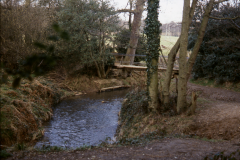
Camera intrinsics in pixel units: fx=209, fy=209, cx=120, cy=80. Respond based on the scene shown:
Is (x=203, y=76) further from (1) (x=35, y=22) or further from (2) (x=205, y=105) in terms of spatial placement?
(1) (x=35, y=22)

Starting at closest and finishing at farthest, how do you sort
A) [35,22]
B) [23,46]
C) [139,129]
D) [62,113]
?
[139,129] → [62,113] → [23,46] → [35,22]

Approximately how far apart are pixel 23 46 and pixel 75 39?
17.7 feet

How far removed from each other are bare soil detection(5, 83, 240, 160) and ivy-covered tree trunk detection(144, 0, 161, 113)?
6.28ft

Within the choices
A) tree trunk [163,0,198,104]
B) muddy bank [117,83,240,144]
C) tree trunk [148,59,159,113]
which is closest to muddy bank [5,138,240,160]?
muddy bank [117,83,240,144]

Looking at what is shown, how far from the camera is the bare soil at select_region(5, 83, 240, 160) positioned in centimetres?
469

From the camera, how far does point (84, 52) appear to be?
1962 cm

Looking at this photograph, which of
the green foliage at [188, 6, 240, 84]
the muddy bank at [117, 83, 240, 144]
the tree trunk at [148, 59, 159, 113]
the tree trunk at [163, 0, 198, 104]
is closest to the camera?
the muddy bank at [117, 83, 240, 144]

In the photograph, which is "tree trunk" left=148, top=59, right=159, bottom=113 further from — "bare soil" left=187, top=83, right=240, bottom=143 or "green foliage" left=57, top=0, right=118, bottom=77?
"green foliage" left=57, top=0, right=118, bottom=77

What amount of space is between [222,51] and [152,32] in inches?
322

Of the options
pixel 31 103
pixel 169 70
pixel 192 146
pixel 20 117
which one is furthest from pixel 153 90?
pixel 31 103

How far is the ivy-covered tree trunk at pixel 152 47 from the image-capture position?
871cm

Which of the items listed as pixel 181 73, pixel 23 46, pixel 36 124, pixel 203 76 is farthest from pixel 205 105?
pixel 23 46

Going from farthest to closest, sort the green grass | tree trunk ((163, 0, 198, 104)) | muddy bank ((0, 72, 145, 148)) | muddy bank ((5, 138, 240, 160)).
→ the green grass
tree trunk ((163, 0, 198, 104))
muddy bank ((0, 72, 145, 148))
muddy bank ((5, 138, 240, 160))

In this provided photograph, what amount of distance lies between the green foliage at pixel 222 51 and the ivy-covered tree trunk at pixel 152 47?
16.3ft
